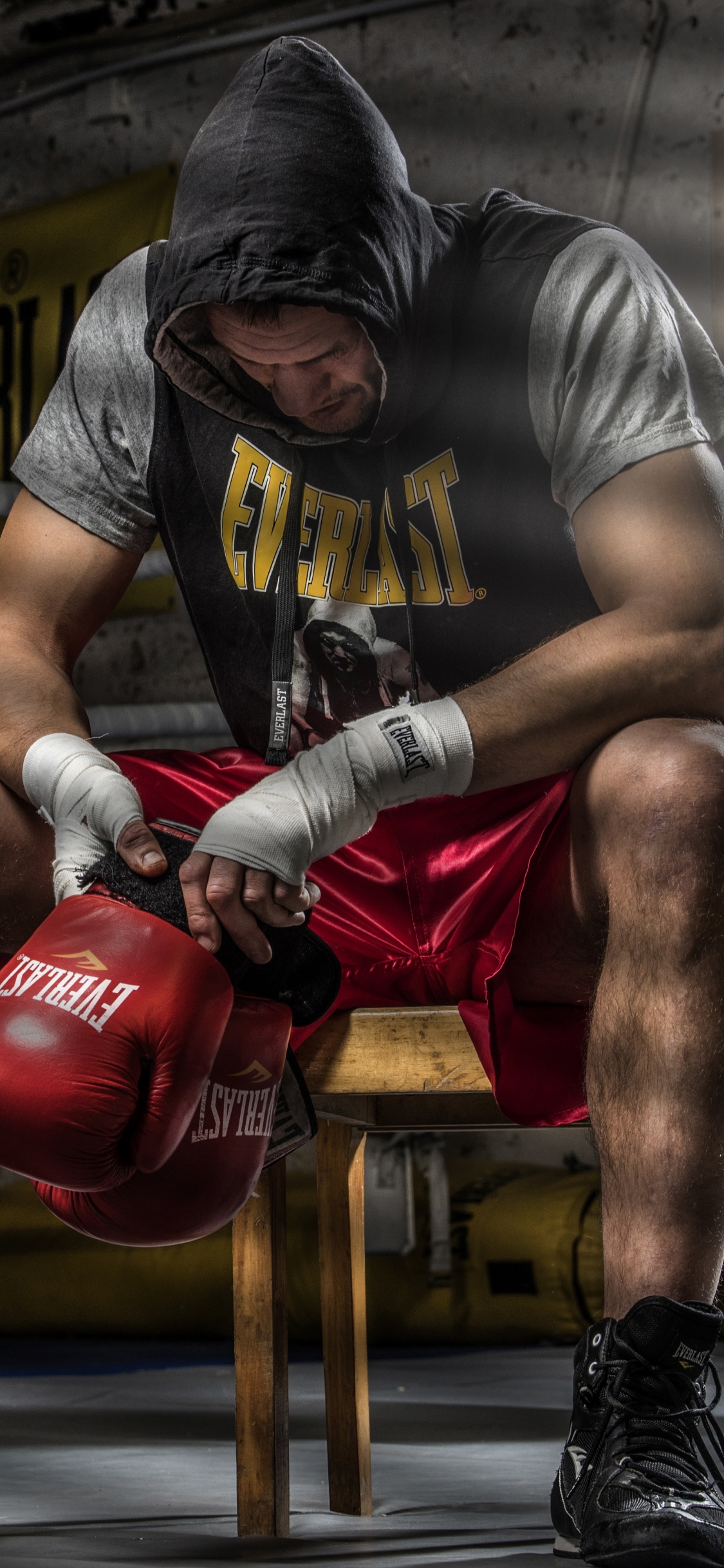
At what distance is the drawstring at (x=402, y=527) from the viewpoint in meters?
1.17

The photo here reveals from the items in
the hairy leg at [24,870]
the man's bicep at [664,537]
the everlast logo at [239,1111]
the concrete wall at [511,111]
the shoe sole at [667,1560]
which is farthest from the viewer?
the concrete wall at [511,111]

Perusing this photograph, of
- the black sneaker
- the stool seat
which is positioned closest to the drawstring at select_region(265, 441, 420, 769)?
the stool seat

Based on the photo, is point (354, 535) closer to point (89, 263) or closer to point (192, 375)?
point (192, 375)

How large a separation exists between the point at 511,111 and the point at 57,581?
6.22 ft

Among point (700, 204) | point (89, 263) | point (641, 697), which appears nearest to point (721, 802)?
point (641, 697)

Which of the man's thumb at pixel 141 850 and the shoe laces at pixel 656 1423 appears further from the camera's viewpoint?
the man's thumb at pixel 141 850

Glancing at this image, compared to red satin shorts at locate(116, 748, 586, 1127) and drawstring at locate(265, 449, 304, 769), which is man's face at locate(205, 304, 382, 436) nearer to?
drawstring at locate(265, 449, 304, 769)

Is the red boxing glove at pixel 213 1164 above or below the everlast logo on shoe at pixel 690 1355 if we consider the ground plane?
above

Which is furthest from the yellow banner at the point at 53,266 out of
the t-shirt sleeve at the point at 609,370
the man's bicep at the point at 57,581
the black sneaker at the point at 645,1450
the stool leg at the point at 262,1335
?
the black sneaker at the point at 645,1450

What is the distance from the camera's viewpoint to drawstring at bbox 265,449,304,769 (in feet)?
3.76

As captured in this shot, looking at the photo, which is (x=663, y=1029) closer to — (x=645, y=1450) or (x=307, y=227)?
(x=645, y=1450)

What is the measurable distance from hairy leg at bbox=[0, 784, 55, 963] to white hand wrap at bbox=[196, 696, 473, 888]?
21 centimetres

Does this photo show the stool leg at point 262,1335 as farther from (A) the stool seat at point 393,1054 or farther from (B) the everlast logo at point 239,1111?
(B) the everlast logo at point 239,1111

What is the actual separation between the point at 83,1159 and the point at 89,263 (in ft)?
8.00
